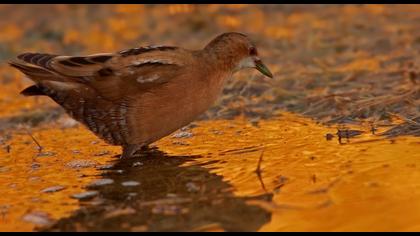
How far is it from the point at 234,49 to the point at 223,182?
150cm

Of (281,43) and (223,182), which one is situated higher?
(281,43)

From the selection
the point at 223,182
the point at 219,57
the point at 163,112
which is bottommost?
the point at 223,182

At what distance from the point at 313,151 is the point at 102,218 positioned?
1.85 meters

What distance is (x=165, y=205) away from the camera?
15.0 feet

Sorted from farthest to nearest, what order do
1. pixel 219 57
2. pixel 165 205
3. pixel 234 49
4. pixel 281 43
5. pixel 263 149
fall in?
pixel 281 43 → pixel 234 49 → pixel 219 57 → pixel 263 149 → pixel 165 205

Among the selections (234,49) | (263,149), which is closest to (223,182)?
(263,149)

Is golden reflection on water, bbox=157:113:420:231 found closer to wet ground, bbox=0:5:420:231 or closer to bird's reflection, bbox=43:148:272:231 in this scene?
wet ground, bbox=0:5:420:231

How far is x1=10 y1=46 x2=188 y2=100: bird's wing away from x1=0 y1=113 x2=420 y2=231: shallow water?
1.90 ft

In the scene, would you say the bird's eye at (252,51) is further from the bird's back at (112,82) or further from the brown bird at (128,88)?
the bird's back at (112,82)

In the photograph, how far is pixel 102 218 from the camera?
441cm

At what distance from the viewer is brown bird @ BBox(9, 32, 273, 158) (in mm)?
5645

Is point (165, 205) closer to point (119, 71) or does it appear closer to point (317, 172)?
point (317, 172)
